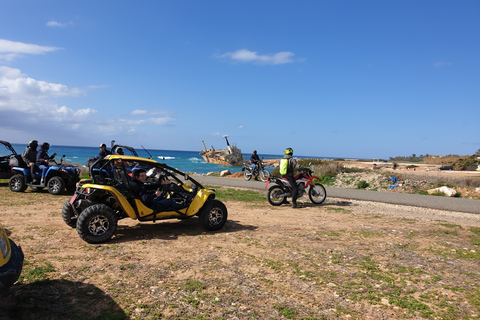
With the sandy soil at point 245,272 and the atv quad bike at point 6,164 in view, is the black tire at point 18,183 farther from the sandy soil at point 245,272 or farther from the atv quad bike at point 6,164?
the sandy soil at point 245,272

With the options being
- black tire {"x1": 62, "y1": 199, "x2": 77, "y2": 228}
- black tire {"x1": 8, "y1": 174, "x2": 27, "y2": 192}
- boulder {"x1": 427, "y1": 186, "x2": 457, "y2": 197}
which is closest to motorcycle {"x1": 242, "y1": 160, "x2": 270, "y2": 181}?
boulder {"x1": 427, "y1": 186, "x2": 457, "y2": 197}

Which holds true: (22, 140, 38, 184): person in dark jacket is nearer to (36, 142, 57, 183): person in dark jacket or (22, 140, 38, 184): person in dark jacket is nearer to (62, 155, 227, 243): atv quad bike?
(36, 142, 57, 183): person in dark jacket

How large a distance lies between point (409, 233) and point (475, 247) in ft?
4.26

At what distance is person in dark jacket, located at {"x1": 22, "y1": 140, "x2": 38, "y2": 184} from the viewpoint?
1223cm

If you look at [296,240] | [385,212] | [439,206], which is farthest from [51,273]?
[439,206]

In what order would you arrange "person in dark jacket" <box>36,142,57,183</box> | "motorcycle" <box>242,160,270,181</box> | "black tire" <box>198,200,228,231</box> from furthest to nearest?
"motorcycle" <box>242,160,270,181</box>, "person in dark jacket" <box>36,142,57,183</box>, "black tire" <box>198,200,228,231</box>

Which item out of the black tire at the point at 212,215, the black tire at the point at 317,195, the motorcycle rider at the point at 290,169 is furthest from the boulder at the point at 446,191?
the black tire at the point at 212,215

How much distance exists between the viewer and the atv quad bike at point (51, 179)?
1188cm

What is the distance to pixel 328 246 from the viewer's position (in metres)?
6.26

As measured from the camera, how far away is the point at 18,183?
482 inches

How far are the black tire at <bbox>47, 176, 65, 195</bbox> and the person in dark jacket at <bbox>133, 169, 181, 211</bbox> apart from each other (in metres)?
6.75

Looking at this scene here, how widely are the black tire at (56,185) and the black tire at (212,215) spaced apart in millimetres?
7495

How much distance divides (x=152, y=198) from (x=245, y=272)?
2742 mm

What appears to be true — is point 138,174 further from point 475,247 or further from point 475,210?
point 475,210
